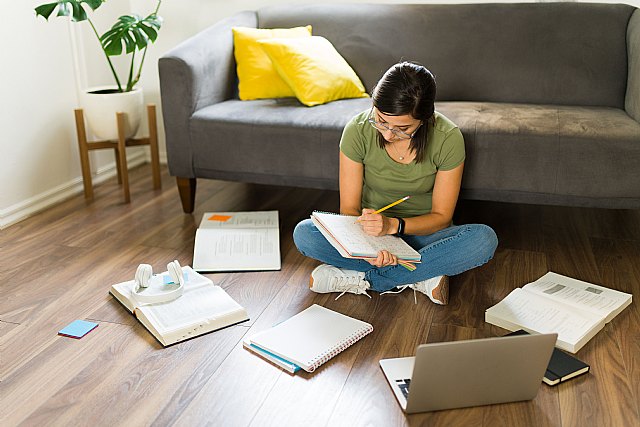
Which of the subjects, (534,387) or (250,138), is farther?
(250,138)

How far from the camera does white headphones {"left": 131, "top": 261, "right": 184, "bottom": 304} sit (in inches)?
72.4

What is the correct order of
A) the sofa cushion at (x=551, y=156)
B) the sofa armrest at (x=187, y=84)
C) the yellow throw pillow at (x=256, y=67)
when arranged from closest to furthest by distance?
the sofa cushion at (x=551, y=156) < the sofa armrest at (x=187, y=84) < the yellow throw pillow at (x=256, y=67)

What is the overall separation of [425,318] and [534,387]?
44cm

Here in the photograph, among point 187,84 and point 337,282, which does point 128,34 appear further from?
point 337,282

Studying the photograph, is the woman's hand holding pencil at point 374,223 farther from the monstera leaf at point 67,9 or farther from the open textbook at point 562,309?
the monstera leaf at point 67,9

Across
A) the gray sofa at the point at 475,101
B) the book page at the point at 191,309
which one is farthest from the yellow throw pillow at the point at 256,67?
the book page at the point at 191,309

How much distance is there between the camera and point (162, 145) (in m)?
3.45

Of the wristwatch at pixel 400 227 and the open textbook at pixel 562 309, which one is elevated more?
the wristwatch at pixel 400 227

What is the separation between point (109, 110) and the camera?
275 centimetres

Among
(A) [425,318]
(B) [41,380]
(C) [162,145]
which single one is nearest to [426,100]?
(A) [425,318]

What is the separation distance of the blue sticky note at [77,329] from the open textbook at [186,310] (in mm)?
123

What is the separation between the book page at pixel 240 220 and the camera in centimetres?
241

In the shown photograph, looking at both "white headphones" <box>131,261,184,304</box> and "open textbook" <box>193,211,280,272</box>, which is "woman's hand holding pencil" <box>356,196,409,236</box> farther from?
"white headphones" <box>131,261,184,304</box>

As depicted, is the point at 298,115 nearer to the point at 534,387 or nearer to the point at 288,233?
the point at 288,233
